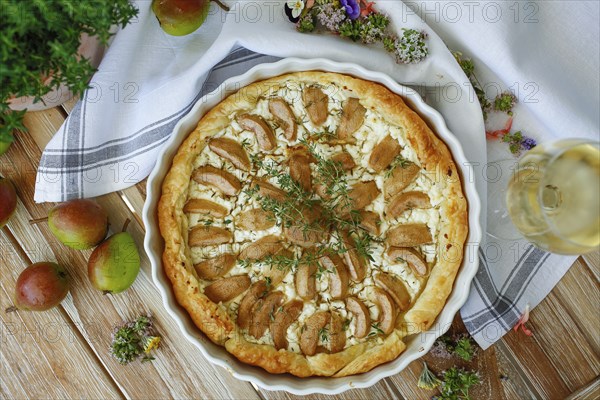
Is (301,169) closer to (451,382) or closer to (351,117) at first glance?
(351,117)

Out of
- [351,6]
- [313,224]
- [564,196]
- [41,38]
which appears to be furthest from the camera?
[351,6]

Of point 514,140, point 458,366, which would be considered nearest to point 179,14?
point 514,140

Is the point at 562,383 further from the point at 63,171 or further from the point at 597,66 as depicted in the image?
the point at 63,171

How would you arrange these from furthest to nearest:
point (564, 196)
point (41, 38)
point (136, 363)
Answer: point (136, 363), point (564, 196), point (41, 38)

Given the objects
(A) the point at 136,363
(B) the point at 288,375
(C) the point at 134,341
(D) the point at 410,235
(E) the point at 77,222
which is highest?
(D) the point at 410,235

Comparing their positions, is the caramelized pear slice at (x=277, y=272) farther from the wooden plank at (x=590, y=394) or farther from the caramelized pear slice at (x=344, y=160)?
the wooden plank at (x=590, y=394)

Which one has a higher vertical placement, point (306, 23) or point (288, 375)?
point (306, 23)
